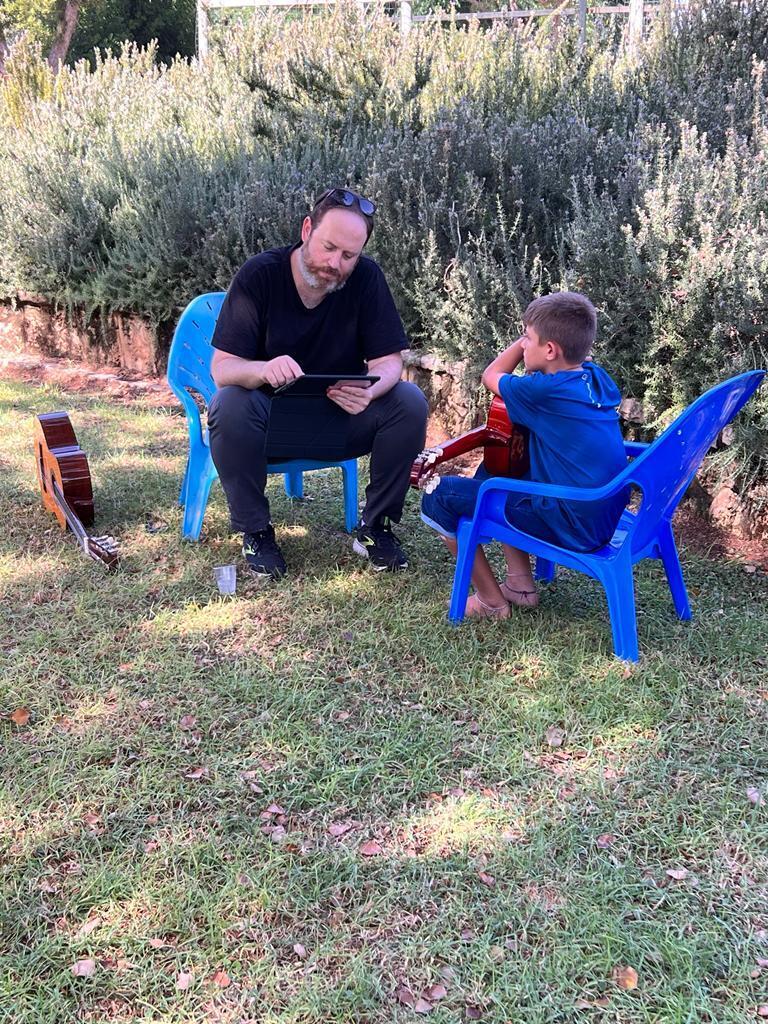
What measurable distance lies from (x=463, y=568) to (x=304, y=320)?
1217 millimetres

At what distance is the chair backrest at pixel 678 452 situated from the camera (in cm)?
260

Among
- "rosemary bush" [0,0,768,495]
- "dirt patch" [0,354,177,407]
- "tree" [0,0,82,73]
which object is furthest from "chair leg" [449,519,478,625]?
"tree" [0,0,82,73]

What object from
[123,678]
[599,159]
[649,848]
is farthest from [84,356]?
[649,848]

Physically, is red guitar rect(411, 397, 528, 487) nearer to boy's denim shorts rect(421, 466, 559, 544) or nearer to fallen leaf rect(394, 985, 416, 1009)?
boy's denim shorts rect(421, 466, 559, 544)

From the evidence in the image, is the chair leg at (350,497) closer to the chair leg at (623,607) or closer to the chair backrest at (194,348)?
the chair backrest at (194,348)

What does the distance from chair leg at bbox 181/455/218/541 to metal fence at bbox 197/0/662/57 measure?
5949 mm

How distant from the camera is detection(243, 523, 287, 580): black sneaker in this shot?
360 cm

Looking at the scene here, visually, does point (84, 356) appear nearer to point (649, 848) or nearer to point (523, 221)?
point (523, 221)

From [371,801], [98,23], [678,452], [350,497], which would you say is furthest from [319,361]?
[98,23]

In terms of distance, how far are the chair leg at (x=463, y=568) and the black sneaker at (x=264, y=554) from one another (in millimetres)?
789

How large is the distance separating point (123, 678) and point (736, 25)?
6868mm

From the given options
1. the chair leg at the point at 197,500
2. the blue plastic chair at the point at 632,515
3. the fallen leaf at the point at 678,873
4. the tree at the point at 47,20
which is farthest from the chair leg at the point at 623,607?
the tree at the point at 47,20

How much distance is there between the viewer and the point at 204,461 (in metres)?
3.89

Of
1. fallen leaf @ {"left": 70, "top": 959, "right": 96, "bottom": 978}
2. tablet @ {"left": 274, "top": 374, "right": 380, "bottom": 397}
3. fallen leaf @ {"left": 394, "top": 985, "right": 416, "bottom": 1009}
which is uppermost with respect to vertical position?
tablet @ {"left": 274, "top": 374, "right": 380, "bottom": 397}
